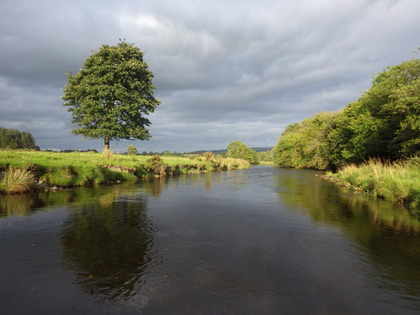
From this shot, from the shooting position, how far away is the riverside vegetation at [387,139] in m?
16.4

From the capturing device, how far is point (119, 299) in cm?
473

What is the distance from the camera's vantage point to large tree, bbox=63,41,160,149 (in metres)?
32.2

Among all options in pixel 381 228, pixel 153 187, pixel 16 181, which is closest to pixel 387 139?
pixel 381 228

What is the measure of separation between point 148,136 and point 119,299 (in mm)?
33053

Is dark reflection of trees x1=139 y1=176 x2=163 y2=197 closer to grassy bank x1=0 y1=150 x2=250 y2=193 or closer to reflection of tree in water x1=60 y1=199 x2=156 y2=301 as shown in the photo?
grassy bank x1=0 y1=150 x2=250 y2=193

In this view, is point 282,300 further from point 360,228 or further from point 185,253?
point 360,228

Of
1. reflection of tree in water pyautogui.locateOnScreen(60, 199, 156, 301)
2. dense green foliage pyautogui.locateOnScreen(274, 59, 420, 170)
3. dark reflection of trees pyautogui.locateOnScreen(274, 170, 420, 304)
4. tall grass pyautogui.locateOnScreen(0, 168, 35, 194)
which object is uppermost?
dense green foliage pyautogui.locateOnScreen(274, 59, 420, 170)

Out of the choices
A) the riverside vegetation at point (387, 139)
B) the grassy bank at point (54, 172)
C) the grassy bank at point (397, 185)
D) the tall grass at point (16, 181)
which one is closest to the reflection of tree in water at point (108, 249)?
the tall grass at point (16, 181)

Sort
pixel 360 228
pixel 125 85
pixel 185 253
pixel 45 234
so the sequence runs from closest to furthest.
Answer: pixel 185 253 → pixel 45 234 → pixel 360 228 → pixel 125 85

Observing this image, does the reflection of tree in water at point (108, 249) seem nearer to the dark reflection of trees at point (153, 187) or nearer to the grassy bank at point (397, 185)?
the dark reflection of trees at point (153, 187)

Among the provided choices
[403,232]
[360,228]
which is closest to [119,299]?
[360,228]

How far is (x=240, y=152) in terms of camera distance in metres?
148

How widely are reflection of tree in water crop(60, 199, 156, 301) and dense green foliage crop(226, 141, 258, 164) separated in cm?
13460

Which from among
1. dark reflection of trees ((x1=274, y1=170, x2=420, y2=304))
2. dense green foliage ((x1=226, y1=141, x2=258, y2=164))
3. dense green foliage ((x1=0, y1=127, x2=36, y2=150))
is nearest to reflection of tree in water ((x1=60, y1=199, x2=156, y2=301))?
dark reflection of trees ((x1=274, y1=170, x2=420, y2=304))
